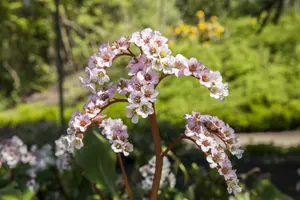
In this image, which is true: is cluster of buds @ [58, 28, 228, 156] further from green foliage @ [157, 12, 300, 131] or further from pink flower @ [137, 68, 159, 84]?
green foliage @ [157, 12, 300, 131]

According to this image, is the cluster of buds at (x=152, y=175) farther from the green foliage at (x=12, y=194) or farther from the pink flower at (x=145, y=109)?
the pink flower at (x=145, y=109)

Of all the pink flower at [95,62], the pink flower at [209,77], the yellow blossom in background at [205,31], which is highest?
the yellow blossom in background at [205,31]

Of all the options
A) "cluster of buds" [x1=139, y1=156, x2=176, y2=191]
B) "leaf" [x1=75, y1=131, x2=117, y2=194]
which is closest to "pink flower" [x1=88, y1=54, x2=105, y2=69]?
"leaf" [x1=75, y1=131, x2=117, y2=194]

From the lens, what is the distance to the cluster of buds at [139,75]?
111cm

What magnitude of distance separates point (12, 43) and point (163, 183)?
13430mm

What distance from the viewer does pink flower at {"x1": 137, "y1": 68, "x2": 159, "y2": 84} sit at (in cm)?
111

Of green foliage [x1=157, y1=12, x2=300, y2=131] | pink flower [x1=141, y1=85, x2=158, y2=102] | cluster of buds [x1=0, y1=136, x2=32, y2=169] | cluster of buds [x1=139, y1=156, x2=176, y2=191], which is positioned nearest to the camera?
pink flower [x1=141, y1=85, x2=158, y2=102]

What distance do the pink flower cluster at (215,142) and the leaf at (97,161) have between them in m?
0.61

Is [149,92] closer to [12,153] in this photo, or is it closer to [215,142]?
[215,142]

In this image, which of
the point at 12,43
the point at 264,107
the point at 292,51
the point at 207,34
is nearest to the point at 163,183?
the point at 264,107

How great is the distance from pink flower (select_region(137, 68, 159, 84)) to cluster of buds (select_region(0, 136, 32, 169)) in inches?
45.7

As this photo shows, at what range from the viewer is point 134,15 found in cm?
2239

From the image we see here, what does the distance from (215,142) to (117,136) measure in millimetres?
310

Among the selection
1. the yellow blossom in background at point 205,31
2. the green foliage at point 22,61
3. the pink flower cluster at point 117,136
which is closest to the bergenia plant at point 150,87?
the pink flower cluster at point 117,136
